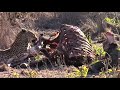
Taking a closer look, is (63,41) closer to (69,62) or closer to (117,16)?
(69,62)

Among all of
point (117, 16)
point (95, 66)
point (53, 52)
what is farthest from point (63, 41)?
point (117, 16)

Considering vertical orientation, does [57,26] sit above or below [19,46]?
above

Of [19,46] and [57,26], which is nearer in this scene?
[19,46]

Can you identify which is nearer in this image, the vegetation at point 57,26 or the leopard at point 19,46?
the vegetation at point 57,26

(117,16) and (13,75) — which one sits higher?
(117,16)

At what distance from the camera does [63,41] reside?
7.02 m

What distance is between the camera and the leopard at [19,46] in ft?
25.2

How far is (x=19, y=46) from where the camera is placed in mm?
7742

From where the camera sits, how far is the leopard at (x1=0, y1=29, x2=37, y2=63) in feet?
25.2

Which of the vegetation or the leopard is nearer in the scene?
the vegetation

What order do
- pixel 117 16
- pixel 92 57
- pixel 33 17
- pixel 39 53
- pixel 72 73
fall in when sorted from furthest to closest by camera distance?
pixel 33 17, pixel 117 16, pixel 39 53, pixel 92 57, pixel 72 73

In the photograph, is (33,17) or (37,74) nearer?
(37,74)

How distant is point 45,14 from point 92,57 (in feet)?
21.3

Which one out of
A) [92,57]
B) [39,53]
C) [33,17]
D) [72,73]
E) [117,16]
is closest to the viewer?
[72,73]
